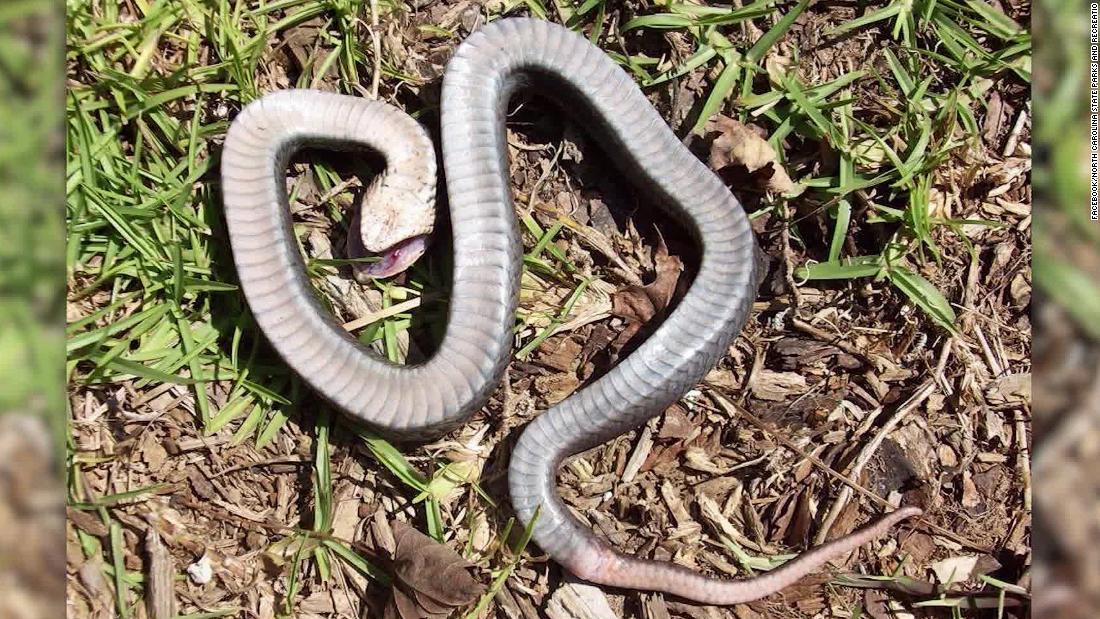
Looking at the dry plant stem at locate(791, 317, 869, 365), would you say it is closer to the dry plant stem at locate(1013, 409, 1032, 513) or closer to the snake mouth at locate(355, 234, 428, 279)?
the dry plant stem at locate(1013, 409, 1032, 513)

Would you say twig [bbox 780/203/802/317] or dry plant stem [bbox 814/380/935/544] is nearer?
dry plant stem [bbox 814/380/935/544]

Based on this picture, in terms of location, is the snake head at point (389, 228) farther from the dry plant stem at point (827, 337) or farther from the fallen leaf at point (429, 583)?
the dry plant stem at point (827, 337)

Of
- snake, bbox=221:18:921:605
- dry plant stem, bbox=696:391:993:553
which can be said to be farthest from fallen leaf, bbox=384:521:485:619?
dry plant stem, bbox=696:391:993:553

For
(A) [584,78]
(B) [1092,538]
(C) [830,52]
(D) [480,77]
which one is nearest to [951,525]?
(B) [1092,538]

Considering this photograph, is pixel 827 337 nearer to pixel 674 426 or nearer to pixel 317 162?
pixel 674 426

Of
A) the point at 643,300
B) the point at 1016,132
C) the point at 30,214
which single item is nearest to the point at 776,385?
the point at 643,300

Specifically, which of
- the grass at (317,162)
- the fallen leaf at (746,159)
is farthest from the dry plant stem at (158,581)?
the fallen leaf at (746,159)

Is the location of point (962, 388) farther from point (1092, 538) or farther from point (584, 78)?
point (584, 78)
